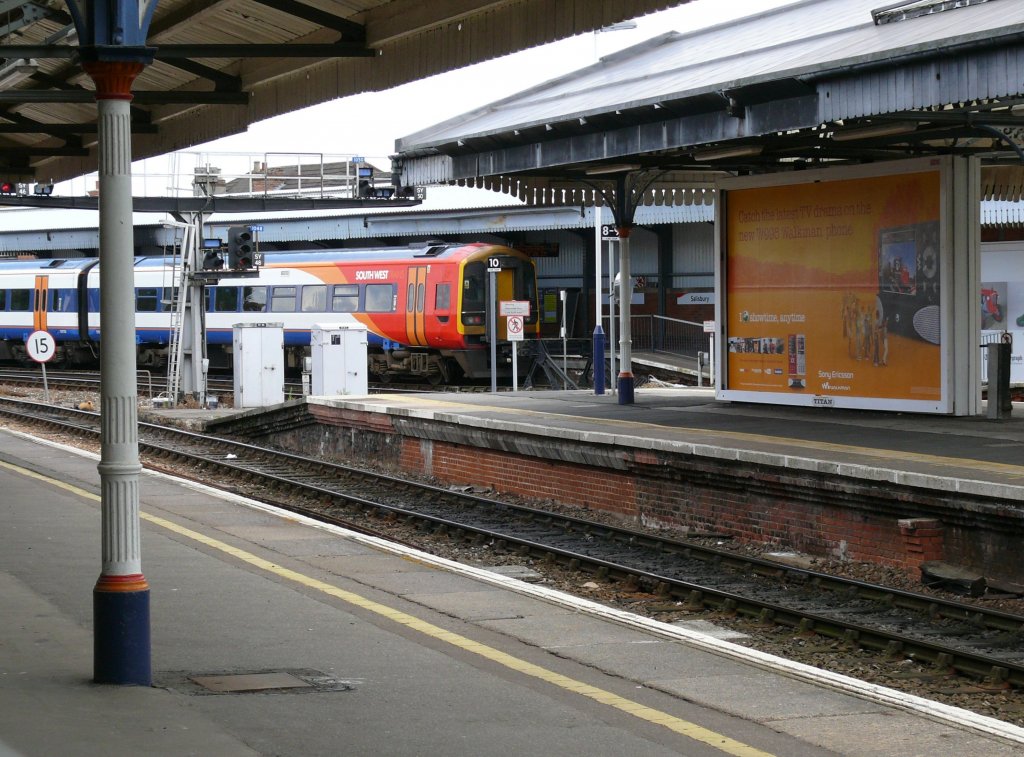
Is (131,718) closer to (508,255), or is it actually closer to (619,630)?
(619,630)

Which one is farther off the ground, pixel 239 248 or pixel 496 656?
pixel 239 248

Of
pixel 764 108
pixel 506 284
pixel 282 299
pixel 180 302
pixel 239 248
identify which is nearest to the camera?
pixel 764 108

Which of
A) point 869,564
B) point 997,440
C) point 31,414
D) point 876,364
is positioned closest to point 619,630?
point 869,564

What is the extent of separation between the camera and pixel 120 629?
6.75 meters

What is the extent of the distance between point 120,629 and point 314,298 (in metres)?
30.0

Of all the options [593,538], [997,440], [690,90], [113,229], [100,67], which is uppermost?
[690,90]

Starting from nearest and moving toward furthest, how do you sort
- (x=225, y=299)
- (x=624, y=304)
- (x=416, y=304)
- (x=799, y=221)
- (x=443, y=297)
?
(x=799, y=221) → (x=624, y=304) → (x=443, y=297) → (x=416, y=304) → (x=225, y=299)

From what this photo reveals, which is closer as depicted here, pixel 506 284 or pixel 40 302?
pixel 506 284

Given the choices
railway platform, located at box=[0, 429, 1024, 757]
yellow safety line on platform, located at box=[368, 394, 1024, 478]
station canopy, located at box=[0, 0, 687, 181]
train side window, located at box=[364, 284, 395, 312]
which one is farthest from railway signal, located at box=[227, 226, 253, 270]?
railway platform, located at box=[0, 429, 1024, 757]

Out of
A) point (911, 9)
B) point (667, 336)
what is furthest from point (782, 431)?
point (667, 336)

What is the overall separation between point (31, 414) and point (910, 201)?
68.5 feet

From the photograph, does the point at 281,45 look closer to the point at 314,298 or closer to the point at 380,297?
the point at 380,297

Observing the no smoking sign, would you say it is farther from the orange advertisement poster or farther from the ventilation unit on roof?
the ventilation unit on roof

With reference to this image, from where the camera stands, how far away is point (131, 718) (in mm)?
6168
